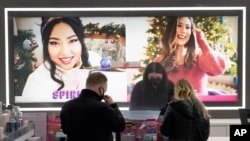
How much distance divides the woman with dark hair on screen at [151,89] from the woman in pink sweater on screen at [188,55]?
264 millimetres

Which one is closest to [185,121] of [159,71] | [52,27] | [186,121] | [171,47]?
[186,121]

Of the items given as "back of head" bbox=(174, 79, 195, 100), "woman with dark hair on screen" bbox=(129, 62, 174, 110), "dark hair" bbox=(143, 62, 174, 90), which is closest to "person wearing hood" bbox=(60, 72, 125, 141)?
"back of head" bbox=(174, 79, 195, 100)

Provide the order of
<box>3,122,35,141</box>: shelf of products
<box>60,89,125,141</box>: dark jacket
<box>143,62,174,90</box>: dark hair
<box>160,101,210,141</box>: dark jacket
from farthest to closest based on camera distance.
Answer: <box>143,62,174,90</box>: dark hair → <box>160,101,210,141</box>: dark jacket → <box>60,89,125,141</box>: dark jacket → <box>3,122,35,141</box>: shelf of products

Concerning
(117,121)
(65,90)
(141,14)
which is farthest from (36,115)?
(141,14)

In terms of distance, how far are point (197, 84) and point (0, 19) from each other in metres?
3.12

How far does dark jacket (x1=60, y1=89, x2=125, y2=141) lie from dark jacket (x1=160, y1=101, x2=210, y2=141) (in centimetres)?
69

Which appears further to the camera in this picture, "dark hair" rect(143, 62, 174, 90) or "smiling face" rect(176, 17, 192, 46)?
"smiling face" rect(176, 17, 192, 46)

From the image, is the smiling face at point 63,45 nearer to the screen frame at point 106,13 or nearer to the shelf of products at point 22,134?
→ the screen frame at point 106,13

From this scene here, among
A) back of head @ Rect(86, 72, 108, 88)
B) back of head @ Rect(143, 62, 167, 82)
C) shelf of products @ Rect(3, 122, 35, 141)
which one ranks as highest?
back of head @ Rect(143, 62, 167, 82)

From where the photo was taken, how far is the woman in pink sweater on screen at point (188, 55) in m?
6.09

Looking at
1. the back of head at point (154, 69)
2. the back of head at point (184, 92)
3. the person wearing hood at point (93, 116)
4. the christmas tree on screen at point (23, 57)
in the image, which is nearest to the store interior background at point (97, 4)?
the christmas tree on screen at point (23, 57)

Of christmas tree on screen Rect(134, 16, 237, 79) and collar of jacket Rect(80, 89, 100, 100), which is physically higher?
christmas tree on screen Rect(134, 16, 237, 79)

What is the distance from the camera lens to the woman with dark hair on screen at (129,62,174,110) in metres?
5.60

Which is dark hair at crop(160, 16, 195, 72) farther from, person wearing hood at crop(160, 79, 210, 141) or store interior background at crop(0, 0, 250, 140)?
person wearing hood at crop(160, 79, 210, 141)
